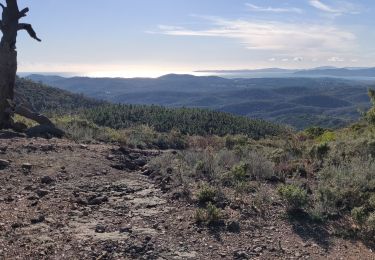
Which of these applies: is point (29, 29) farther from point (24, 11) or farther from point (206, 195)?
point (206, 195)

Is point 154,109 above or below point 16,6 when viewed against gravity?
below

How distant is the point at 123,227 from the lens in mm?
6234

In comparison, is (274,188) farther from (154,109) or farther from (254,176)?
(154,109)

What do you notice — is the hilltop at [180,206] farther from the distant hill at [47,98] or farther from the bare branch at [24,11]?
the distant hill at [47,98]

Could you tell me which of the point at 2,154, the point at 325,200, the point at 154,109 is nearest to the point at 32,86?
the point at 154,109

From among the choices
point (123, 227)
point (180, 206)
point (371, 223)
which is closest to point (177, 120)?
point (180, 206)

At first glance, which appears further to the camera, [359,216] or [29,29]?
[29,29]

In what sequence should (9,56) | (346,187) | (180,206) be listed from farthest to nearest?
(9,56), (346,187), (180,206)

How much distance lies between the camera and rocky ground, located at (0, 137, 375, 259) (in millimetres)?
5547

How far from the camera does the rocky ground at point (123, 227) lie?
218 inches

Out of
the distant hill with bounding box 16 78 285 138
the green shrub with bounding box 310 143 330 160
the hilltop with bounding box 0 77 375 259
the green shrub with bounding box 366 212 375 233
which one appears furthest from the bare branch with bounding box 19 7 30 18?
the distant hill with bounding box 16 78 285 138

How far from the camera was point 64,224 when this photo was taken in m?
6.27

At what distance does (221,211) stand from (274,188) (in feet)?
6.17

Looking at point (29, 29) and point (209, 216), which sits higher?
point (29, 29)
